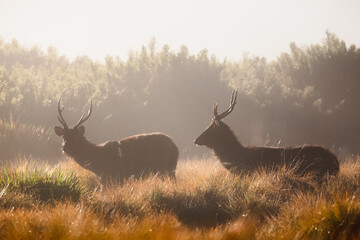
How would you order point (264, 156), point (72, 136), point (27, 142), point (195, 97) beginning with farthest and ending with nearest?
1. point (195, 97)
2. point (27, 142)
3. point (72, 136)
4. point (264, 156)

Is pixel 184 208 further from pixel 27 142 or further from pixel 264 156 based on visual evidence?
pixel 27 142

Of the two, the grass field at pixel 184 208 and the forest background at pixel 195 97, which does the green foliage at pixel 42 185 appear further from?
the forest background at pixel 195 97

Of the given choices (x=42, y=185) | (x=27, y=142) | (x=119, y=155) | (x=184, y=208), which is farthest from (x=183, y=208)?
(x=27, y=142)

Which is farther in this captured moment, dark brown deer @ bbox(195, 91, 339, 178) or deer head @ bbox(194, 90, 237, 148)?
deer head @ bbox(194, 90, 237, 148)

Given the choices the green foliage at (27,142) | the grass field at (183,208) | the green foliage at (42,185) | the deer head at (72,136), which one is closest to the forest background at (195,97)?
the green foliage at (27,142)

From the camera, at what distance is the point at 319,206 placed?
5668mm

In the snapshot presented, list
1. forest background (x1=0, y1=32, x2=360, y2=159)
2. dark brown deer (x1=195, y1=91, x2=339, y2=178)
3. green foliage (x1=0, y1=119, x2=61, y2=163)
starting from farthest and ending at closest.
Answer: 1. forest background (x1=0, y1=32, x2=360, y2=159)
2. green foliage (x1=0, y1=119, x2=61, y2=163)
3. dark brown deer (x1=195, y1=91, x2=339, y2=178)

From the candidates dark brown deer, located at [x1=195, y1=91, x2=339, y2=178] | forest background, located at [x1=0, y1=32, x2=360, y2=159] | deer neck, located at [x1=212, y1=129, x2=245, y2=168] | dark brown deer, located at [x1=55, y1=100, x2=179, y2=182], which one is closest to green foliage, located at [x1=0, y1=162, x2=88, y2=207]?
dark brown deer, located at [x1=55, y1=100, x2=179, y2=182]

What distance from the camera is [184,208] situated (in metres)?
7.15

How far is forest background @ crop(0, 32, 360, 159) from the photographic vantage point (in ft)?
57.0

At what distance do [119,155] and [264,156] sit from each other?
336 cm

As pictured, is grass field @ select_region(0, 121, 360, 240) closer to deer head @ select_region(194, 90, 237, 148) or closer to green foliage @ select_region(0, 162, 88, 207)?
green foliage @ select_region(0, 162, 88, 207)

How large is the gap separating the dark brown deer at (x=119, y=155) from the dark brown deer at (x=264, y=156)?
3.59 ft

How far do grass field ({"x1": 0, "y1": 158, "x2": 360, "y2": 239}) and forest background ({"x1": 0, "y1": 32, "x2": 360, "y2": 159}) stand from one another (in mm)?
8361
